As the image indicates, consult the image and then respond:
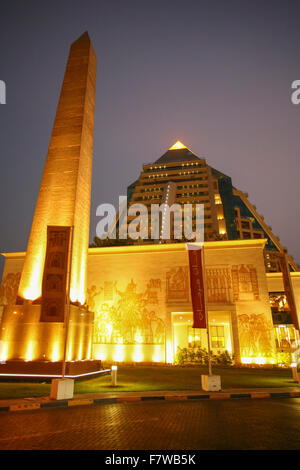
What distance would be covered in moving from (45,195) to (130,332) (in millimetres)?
10937

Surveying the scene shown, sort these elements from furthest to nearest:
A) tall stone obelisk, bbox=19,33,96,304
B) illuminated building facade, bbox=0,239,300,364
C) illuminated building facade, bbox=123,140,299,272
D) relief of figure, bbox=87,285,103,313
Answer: illuminated building facade, bbox=123,140,299,272 < relief of figure, bbox=87,285,103,313 < illuminated building facade, bbox=0,239,300,364 < tall stone obelisk, bbox=19,33,96,304

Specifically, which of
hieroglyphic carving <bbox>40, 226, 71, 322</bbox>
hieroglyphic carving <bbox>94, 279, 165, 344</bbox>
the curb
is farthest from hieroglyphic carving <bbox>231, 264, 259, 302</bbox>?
hieroglyphic carving <bbox>40, 226, 71, 322</bbox>

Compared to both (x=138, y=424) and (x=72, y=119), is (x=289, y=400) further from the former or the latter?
(x=72, y=119)

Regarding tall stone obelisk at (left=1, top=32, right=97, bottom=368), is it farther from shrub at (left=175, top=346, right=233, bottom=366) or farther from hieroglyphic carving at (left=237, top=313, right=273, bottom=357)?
hieroglyphic carving at (left=237, top=313, right=273, bottom=357)

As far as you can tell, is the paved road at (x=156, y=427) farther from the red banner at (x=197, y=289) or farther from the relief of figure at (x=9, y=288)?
the relief of figure at (x=9, y=288)

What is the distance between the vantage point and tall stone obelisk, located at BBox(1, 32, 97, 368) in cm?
1097

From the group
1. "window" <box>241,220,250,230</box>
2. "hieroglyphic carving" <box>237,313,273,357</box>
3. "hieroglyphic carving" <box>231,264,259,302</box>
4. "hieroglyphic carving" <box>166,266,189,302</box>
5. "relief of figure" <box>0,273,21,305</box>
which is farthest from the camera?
"window" <box>241,220,250,230</box>

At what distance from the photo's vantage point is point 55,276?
36.0 feet

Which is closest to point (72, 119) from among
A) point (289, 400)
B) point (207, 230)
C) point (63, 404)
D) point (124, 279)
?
point (124, 279)

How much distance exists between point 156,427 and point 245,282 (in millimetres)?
15431

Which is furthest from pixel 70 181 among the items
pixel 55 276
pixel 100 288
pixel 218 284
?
pixel 218 284

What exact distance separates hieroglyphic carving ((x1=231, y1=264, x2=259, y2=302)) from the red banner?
27.1 ft
